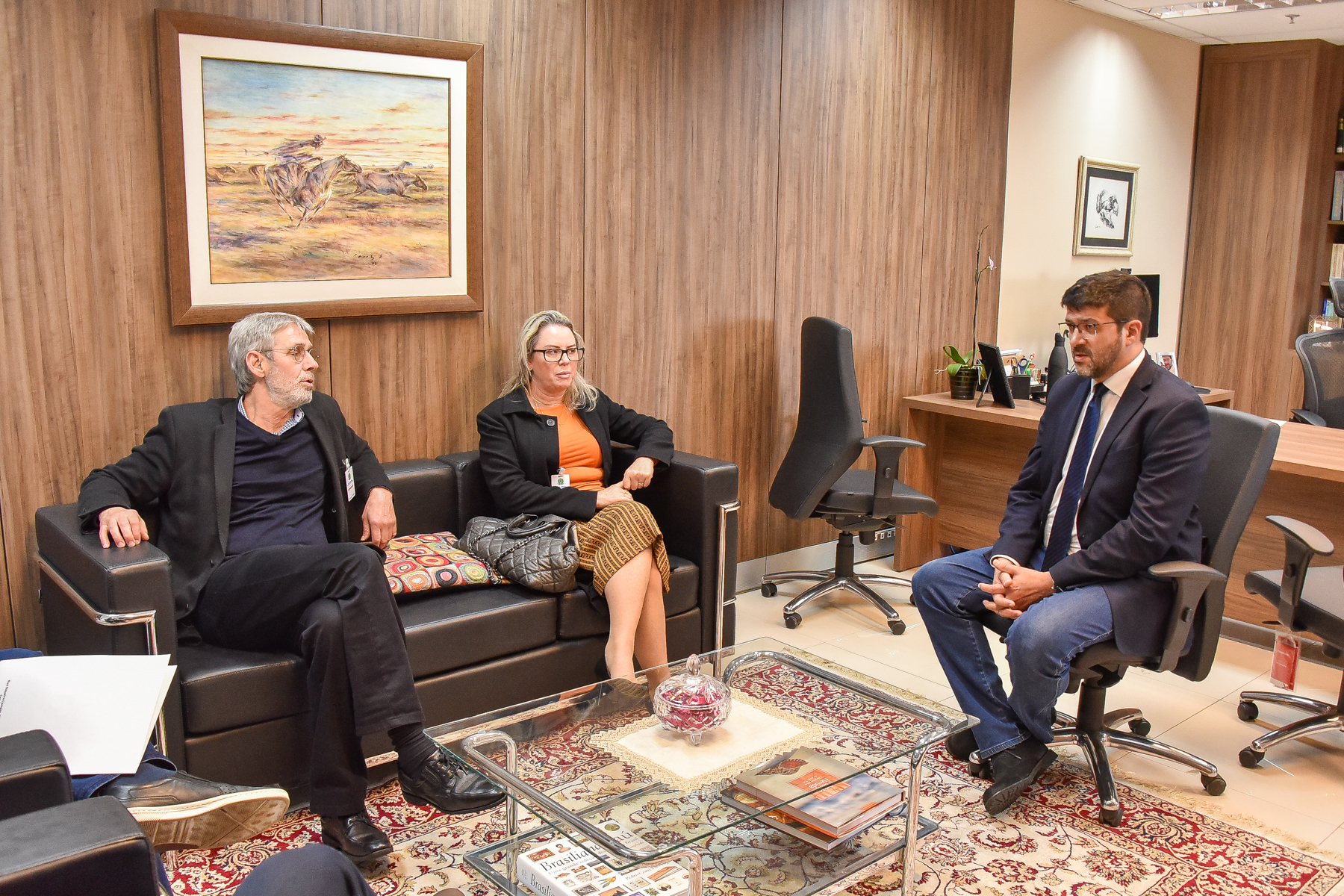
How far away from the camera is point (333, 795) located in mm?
2600

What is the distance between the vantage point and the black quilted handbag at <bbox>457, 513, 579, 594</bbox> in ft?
10.8

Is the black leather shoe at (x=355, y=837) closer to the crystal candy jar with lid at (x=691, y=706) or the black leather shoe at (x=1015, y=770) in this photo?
the crystal candy jar with lid at (x=691, y=706)

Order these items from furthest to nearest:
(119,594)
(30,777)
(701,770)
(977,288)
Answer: (977,288) < (119,594) < (701,770) < (30,777)

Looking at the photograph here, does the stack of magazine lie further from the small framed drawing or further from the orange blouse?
the small framed drawing

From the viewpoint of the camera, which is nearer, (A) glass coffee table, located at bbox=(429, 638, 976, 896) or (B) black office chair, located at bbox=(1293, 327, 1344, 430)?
(A) glass coffee table, located at bbox=(429, 638, 976, 896)

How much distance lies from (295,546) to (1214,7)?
5521 mm

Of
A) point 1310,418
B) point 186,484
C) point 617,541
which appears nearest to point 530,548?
point 617,541

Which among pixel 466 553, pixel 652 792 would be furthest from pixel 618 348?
pixel 652 792

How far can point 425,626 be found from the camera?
3.04 m

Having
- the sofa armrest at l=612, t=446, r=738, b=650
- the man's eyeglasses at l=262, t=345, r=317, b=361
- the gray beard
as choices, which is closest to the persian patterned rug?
→ the sofa armrest at l=612, t=446, r=738, b=650

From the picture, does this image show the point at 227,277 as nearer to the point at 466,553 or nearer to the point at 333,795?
the point at 466,553

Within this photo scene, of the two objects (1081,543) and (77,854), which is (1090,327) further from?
(77,854)

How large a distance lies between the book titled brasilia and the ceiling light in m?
5.05

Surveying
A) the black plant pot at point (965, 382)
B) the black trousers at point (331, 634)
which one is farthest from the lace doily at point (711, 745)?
the black plant pot at point (965, 382)
